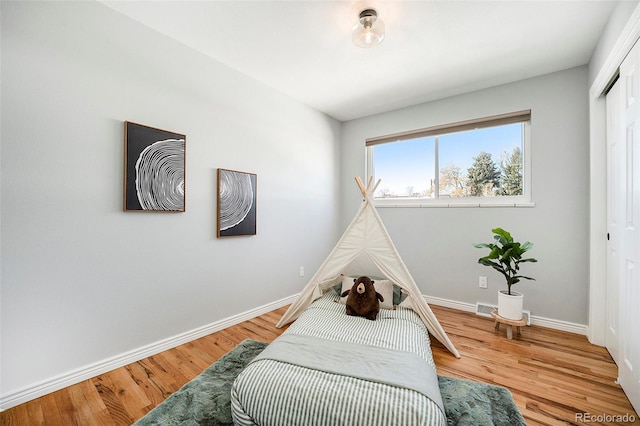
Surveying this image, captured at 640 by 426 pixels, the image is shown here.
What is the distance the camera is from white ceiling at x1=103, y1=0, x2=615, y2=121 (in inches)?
72.9

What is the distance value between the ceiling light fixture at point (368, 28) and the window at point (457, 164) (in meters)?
1.75

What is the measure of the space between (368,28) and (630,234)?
2.03m

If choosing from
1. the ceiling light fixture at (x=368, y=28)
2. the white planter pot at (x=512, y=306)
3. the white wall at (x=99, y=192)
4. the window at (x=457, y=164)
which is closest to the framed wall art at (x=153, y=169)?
the white wall at (x=99, y=192)

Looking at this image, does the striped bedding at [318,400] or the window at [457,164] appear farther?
the window at [457,164]

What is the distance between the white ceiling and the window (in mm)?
498

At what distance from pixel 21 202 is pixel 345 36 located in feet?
7.66

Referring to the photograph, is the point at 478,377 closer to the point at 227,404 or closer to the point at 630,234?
the point at 630,234

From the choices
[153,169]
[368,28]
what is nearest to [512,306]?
[368,28]

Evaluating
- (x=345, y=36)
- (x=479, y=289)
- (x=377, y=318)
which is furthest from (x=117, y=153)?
(x=479, y=289)

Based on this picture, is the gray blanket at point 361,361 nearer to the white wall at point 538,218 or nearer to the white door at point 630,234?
the white door at point 630,234

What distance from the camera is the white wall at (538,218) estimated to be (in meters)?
2.55

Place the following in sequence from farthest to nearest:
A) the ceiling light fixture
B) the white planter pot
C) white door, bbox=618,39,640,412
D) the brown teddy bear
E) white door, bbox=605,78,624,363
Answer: the white planter pot → the brown teddy bear → white door, bbox=605,78,624,363 → the ceiling light fixture → white door, bbox=618,39,640,412

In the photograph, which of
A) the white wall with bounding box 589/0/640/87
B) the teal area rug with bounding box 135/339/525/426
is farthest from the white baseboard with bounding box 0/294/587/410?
the white wall with bounding box 589/0/640/87

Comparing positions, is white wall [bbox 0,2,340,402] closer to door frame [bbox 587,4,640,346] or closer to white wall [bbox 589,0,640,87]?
white wall [bbox 589,0,640,87]
